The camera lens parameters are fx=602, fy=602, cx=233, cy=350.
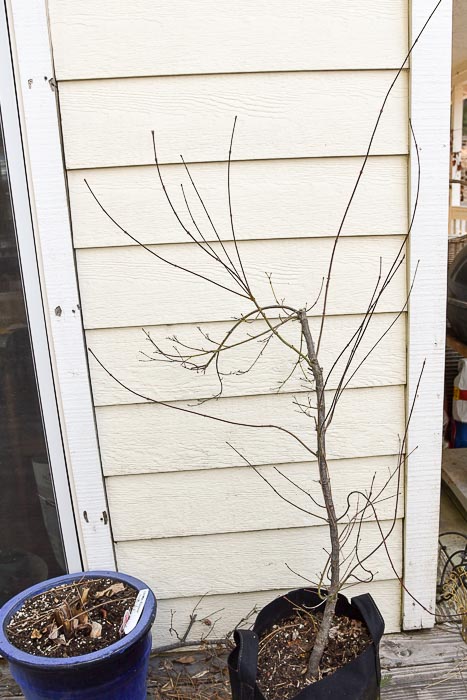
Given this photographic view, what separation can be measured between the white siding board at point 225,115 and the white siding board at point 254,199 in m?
0.04

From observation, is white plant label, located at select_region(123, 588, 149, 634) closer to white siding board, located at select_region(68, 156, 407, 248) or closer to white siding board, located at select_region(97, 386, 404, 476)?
white siding board, located at select_region(97, 386, 404, 476)

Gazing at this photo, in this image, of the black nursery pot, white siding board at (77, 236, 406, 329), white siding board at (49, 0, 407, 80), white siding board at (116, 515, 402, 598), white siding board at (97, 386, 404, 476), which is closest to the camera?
the black nursery pot

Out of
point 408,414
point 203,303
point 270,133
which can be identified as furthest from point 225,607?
point 270,133

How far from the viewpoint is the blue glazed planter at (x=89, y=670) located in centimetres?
140

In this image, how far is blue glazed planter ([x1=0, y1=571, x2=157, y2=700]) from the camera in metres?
1.40

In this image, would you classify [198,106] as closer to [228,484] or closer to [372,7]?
[372,7]

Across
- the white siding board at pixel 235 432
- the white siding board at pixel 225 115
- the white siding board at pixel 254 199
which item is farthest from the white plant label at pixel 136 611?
the white siding board at pixel 225 115

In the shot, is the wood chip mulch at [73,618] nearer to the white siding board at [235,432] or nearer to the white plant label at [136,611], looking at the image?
the white plant label at [136,611]

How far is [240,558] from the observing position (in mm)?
1828

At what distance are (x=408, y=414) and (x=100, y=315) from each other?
913 millimetres

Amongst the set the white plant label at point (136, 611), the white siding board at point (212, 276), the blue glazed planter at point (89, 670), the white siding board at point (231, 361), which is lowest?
the blue glazed planter at point (89, 670)

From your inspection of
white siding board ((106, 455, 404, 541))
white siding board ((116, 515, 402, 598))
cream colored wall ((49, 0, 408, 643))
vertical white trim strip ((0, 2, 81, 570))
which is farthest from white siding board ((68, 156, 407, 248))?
white siding board ((116, 515, 402, 598))

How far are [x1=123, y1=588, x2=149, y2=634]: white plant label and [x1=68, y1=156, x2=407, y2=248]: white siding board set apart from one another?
36.6 inches

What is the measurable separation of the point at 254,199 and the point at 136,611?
1101 mm
